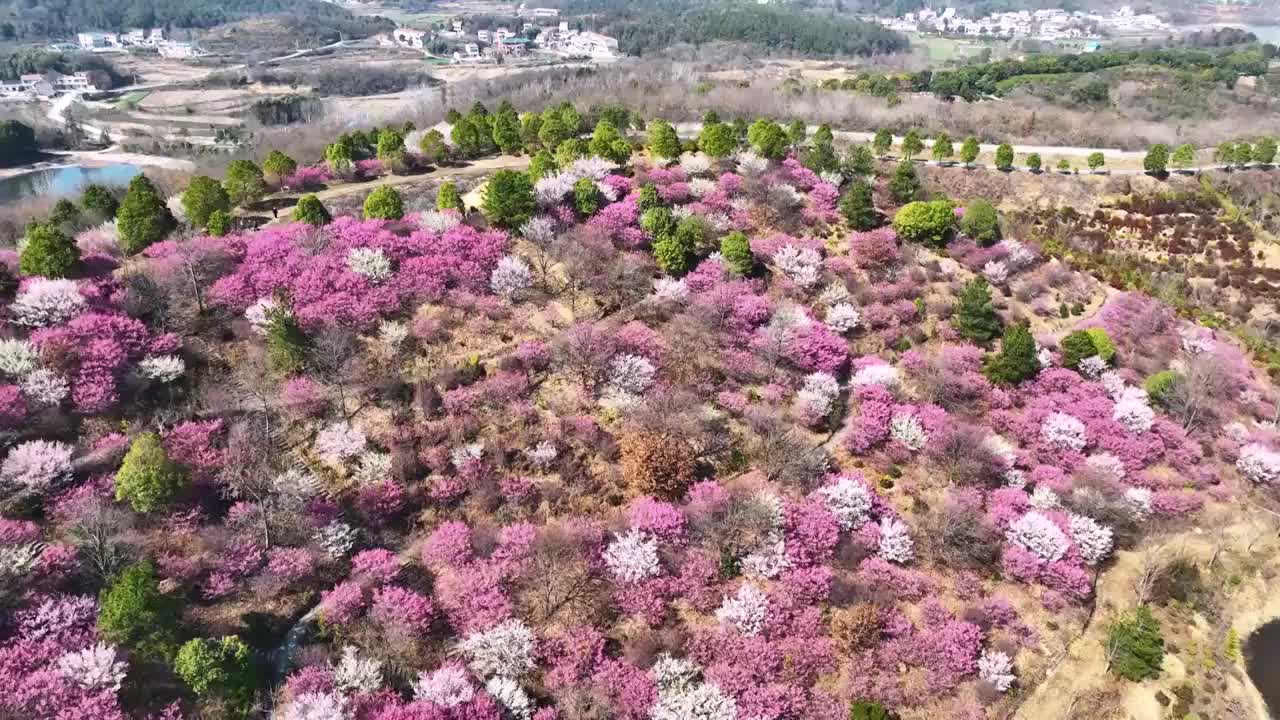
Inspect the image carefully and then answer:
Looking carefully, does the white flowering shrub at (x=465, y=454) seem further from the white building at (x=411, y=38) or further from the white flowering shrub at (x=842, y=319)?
the white building at (x=411, y=38)

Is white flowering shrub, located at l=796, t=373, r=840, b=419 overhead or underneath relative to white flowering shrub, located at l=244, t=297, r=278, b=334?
underneath

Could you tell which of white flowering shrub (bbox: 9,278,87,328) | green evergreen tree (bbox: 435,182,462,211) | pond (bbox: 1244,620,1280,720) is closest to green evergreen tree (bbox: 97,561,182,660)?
white flowering shrub (bbox: 9,278,87,328)

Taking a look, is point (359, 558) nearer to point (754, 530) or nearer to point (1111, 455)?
point (754, 530)

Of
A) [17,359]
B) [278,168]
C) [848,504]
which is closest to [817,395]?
[848,504]

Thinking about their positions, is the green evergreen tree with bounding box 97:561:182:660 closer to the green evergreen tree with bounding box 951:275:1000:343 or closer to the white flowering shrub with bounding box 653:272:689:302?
the white flowering shrub with bounding box 653:272:689:302

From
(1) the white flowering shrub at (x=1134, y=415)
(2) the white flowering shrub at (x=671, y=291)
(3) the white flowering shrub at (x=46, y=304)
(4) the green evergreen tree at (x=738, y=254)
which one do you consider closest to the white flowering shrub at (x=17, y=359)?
(3) the white flowering shrub at (x=46, y=304)

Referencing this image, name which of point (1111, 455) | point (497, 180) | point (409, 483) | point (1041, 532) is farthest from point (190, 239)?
point (1111, 455)
